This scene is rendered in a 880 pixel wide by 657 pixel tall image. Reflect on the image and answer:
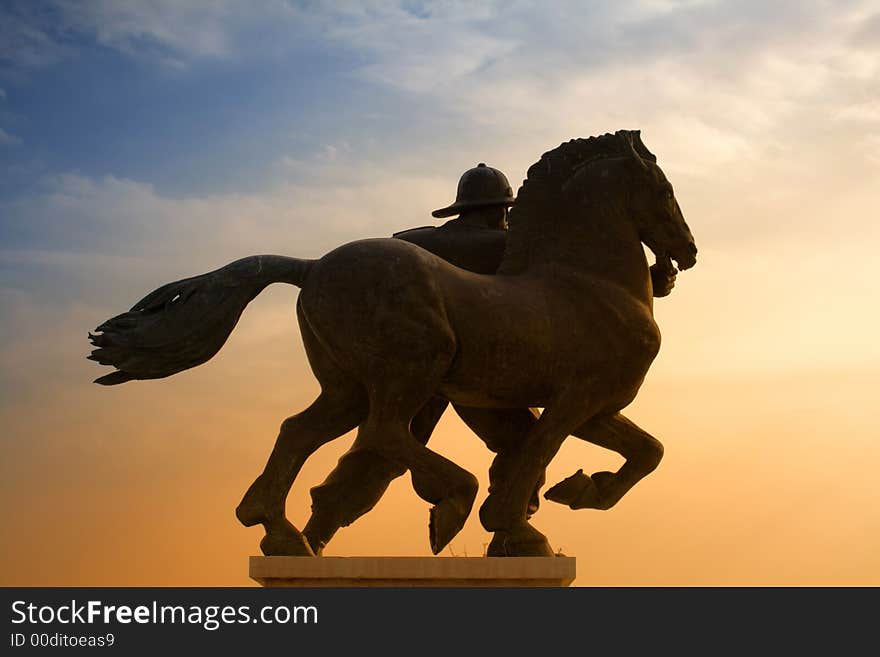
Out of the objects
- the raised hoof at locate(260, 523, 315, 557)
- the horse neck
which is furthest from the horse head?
the raised hoof at locate(260, 523, 315, 557)

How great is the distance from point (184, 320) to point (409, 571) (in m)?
1.80

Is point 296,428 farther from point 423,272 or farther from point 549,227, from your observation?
point 549,227

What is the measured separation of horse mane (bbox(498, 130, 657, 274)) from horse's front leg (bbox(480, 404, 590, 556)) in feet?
3.05

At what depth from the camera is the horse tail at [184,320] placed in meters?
7.51

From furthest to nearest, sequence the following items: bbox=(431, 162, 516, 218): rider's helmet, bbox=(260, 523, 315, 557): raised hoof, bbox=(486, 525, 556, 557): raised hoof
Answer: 1. bbox=(431, 162, 516, 218): rider's helmet
2. bbox=(486, 525, 556, 557): raised hoof
3. bbox=(260, 523, 315, 557): raised hoof

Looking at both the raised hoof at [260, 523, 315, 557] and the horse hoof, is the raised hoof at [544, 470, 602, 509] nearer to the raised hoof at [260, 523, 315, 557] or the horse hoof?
the horse hoof

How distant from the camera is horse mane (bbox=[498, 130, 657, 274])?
811 centimetres

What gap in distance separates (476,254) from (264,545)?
2.14 m

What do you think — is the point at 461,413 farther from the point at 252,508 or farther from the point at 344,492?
the point at 252,508

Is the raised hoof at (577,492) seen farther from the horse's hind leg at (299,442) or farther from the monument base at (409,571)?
the horse's hind leg at (299,442)

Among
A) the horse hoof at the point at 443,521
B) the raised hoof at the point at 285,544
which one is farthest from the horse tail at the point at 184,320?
the horse hoof at the point at 443,521
